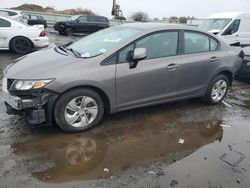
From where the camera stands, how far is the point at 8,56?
431 inches

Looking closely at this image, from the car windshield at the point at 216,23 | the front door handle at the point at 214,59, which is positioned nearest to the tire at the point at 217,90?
the front door handle at the point at 214,59

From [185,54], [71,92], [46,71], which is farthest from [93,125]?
[185,54]

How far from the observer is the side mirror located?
4844 mm

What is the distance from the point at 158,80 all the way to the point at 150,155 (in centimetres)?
150

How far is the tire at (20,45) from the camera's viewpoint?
37.1 feet

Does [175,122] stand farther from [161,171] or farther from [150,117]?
[161,171]

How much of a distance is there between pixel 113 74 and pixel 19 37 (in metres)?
7.74

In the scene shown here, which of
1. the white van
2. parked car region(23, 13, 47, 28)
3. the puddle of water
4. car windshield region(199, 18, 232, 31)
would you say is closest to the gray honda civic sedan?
the puddle of water

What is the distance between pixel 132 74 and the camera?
4.91 metres

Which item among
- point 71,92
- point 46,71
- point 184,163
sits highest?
point 46,71

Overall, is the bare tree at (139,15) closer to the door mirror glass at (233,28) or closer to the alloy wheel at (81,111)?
the door mirror glass at (233,28)

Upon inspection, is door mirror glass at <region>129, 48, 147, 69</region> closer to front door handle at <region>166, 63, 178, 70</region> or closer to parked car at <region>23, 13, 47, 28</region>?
front door handle at <region>166, 63, 178, 70</region>

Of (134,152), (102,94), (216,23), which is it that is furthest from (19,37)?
(216,23)

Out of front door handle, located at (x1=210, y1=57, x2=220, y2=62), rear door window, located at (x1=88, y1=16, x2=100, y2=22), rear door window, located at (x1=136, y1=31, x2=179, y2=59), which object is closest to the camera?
rear door window, located at (x1=136, y1=31, x2=179, y2=59)
